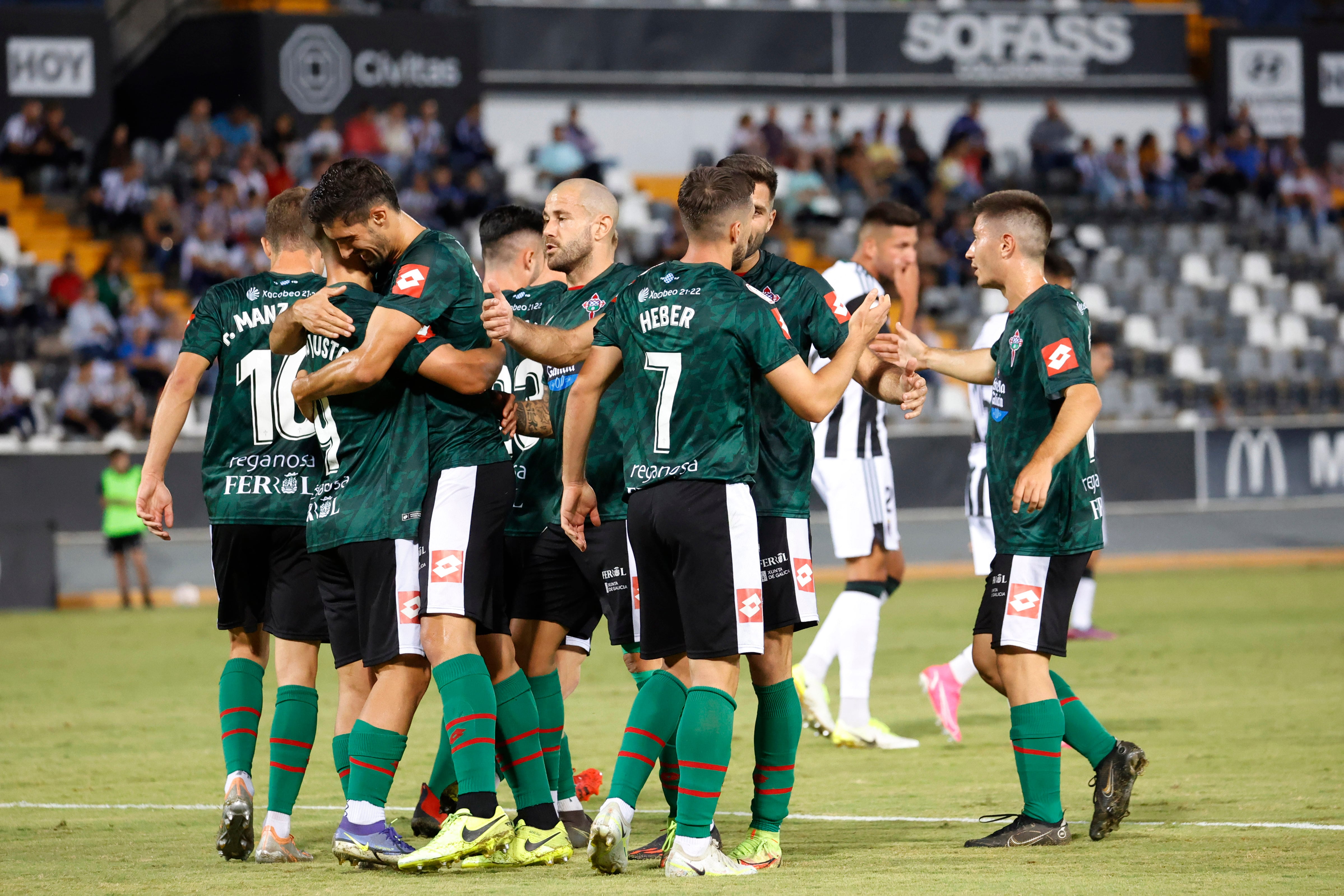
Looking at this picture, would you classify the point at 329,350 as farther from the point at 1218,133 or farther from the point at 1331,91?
the point at 1331,91

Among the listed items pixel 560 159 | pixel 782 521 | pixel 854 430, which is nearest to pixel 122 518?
pixel 560 159

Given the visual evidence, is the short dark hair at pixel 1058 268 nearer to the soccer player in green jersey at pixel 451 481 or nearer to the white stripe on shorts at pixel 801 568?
the white stripe on shorts at pixel 801 568

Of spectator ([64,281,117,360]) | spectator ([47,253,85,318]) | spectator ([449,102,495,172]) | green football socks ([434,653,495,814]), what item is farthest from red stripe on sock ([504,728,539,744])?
spectator ([449,102,495,172])

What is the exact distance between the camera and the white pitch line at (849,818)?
21.5 ft

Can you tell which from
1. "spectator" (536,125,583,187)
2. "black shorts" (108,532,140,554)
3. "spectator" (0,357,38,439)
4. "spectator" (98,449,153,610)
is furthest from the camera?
"spectator" (536,125,583,187)

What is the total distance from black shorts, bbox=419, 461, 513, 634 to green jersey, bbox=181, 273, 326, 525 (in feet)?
2.92

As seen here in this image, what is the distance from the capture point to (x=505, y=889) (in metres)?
5.52

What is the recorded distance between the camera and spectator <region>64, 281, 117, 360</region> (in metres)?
21.3

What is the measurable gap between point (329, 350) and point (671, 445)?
49.9 inches

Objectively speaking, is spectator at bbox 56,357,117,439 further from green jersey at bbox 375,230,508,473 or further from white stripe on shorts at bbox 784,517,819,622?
white stripe on shorts at bbox 784,517,819,622

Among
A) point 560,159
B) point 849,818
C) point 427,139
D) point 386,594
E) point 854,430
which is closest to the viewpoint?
point 386,594

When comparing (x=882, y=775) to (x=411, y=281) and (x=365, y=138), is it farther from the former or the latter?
(x=365, y=138)

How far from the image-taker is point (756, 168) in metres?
6.73

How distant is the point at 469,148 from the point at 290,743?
20240 millimetres
